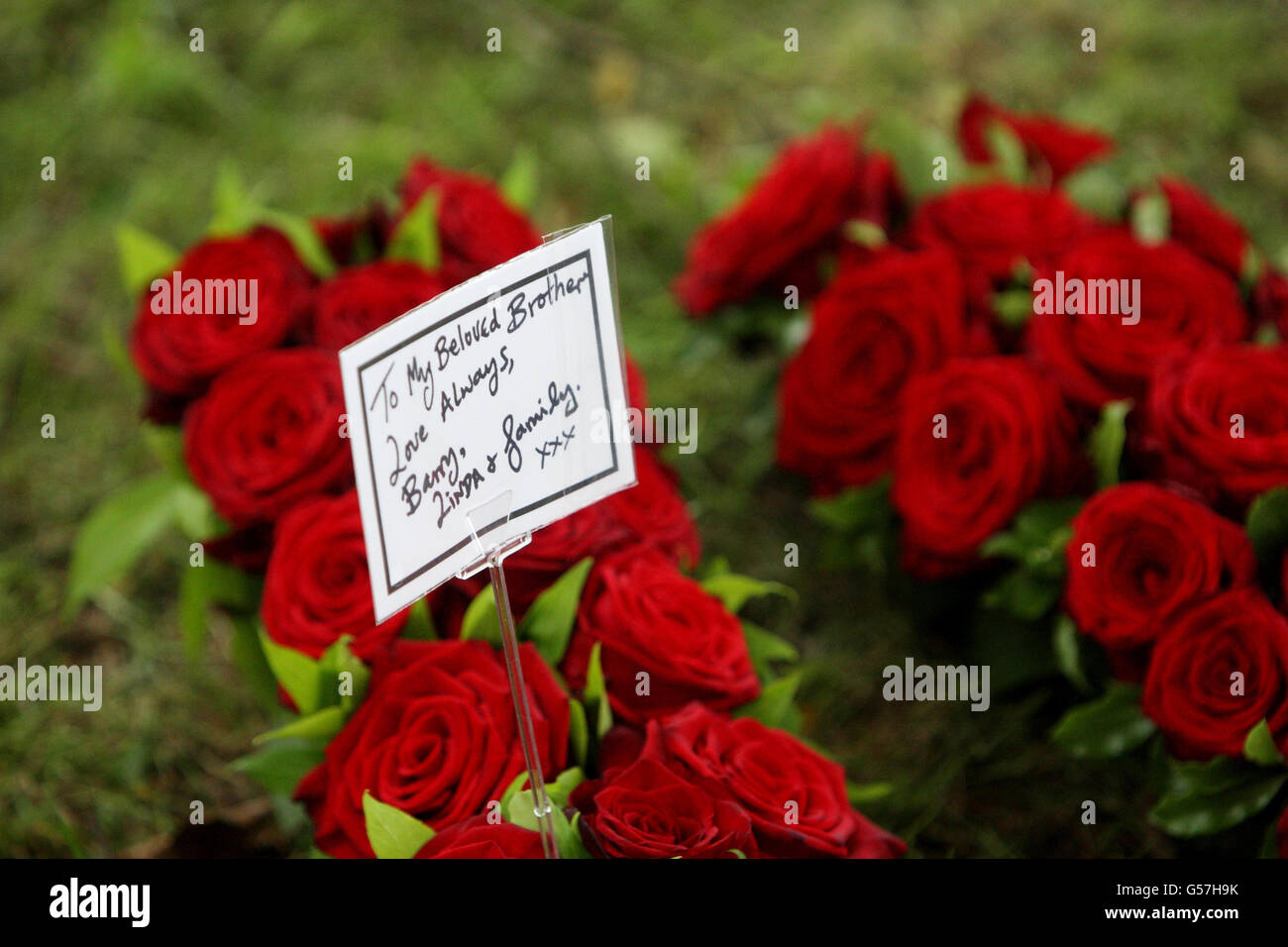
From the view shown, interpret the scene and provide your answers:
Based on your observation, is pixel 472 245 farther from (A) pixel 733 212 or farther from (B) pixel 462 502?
(B) pixel 462 502

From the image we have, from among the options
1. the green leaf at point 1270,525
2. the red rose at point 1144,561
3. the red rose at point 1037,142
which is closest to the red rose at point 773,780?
the red rose at point 1144,561

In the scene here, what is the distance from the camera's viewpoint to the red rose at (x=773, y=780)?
0.87 meters

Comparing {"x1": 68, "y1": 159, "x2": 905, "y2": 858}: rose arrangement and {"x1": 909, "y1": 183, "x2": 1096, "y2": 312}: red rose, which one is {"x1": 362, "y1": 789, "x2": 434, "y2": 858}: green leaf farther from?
{"x1": 909, "y1": 183, "x2": 1096, "y2": 312}: red rose

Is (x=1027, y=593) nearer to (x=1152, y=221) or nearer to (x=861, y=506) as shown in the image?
(x=861, y=506)

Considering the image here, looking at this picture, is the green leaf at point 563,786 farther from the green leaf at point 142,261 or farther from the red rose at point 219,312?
the green leaf at point 142,261

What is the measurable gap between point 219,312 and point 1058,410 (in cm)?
93

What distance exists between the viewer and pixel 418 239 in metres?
1.42

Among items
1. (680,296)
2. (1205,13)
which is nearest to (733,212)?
(680,296)

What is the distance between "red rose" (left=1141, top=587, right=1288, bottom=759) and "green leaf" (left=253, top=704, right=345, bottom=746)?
71 centimetres

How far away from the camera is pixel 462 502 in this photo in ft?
2.85

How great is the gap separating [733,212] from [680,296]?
0.45 feet

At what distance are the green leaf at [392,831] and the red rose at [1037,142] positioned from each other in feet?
4.10

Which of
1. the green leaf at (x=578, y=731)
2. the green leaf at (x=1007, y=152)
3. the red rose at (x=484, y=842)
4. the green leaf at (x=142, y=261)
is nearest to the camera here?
the red rose at (x=484, y=842)

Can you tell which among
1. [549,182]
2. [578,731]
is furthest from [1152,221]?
[549,182]
